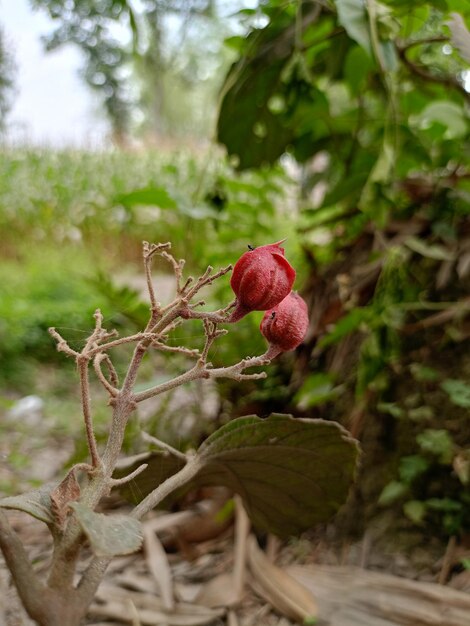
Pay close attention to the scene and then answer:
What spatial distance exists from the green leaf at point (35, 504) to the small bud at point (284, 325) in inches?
4.7

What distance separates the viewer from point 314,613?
491 mm

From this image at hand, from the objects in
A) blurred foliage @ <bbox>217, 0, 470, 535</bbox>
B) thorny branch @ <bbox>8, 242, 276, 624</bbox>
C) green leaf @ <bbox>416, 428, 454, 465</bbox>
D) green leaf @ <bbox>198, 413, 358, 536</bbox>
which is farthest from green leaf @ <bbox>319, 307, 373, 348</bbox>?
thorny branch @ <bbox>8, 242, 276, 624</bbox>

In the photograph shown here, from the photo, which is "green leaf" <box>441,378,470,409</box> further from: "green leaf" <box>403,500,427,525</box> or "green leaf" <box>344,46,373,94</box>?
"green leaf" <box>344,46,373,94</box>

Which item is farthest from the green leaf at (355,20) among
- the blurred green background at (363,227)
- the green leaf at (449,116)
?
the green leaf at (449,116)

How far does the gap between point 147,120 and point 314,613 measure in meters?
4.11

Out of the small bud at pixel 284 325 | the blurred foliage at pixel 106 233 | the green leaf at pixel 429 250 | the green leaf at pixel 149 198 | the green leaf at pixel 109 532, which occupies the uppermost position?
the small bud at pixel 284 325

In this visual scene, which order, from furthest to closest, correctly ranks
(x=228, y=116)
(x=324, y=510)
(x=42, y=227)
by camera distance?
(x=42, y=227) → (x=228, y=116) → (x=324, y=510)

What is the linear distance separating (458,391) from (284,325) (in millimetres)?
340

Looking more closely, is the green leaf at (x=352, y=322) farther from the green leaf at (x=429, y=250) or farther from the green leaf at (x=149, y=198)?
the green leaf at (x=149, y=198)

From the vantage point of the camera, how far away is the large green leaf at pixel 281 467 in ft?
1.20

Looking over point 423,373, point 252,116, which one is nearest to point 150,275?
point 423,373

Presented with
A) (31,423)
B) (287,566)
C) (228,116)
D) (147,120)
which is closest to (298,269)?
(228,116)

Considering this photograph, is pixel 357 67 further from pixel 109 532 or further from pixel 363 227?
pixel 109 532

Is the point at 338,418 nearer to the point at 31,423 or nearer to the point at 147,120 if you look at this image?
the point at 31,423
